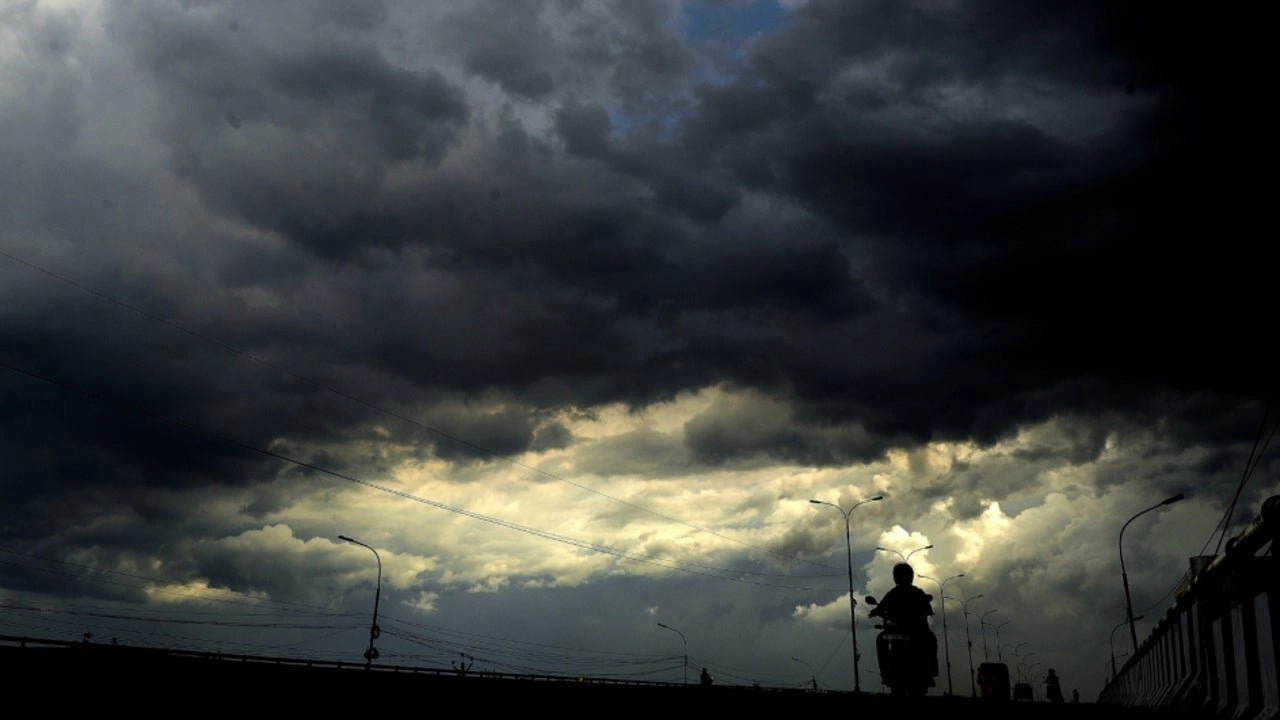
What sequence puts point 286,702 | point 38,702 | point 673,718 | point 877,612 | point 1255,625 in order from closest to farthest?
point 38,702 → point 286,702 → point 673,718 → point 1255,625 → point 877,612

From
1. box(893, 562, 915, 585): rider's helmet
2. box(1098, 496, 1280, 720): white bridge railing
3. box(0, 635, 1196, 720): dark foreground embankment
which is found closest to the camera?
box(0, 635, 1196, 720): dark foreground embankment

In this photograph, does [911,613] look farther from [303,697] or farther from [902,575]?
[303,697]

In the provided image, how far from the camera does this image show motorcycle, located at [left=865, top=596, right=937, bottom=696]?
13398mm

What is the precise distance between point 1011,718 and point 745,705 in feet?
11.7

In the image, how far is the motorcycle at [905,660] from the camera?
13.4m

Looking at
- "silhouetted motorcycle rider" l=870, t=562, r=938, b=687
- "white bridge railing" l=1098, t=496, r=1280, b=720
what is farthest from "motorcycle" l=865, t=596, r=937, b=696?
"white bridge railing" l=1098, t=496, r=1280, b=720

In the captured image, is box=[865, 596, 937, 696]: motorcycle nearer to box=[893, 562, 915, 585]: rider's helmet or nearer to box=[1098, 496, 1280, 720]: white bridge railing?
box=[893, 562, 915, 585]: rider's helmet

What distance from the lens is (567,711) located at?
1041 centimetres

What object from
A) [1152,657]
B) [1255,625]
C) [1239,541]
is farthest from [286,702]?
[1152,657]

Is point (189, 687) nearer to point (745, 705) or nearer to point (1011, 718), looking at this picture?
point (745, 705)

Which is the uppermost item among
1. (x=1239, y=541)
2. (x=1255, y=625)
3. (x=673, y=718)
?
(x=1239, y=541)

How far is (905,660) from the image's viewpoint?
44.0ft

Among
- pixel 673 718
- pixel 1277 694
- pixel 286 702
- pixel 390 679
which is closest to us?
pixel 286 702

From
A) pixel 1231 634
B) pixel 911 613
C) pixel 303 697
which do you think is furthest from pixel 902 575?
pixel 303 697
